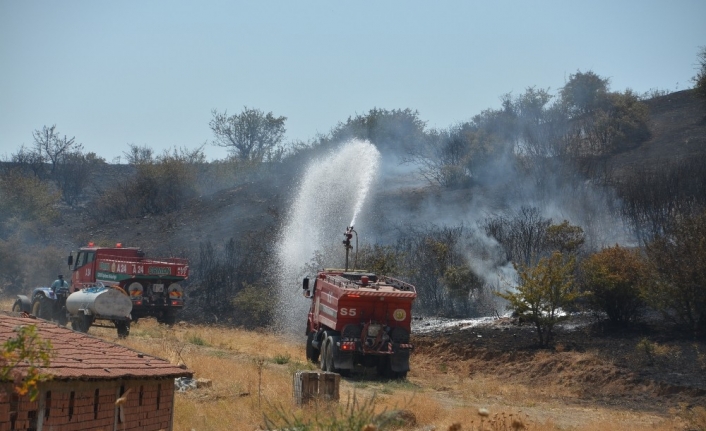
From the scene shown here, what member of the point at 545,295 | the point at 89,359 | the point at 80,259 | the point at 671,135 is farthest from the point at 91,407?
the point at 671,135

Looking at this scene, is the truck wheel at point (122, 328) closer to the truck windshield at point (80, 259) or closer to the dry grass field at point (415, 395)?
the dry grass field at point (415, 395)

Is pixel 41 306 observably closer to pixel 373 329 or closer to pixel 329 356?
pixel 329 356

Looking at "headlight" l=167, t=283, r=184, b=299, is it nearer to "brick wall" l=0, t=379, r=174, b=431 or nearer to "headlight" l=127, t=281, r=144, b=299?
"headlight" l=127, t=281, r=144, b=299

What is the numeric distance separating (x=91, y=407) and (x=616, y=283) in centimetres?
1994

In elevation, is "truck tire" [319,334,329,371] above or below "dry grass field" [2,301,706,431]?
above

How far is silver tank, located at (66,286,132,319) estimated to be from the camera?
88.8ft

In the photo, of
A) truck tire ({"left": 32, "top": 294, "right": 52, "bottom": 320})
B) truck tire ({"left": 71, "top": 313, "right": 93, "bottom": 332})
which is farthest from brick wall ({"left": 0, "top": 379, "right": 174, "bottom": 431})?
truck tire ({"left": 32, "top": 294, "right": 52, "bottom": 320})

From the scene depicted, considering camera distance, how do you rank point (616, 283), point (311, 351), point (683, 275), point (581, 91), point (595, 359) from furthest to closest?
point (581, 91)
point (616, 283)
point (311, 351)
point (683, 275)
point (595, 359)

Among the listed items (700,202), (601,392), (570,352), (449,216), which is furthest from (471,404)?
(449,216)

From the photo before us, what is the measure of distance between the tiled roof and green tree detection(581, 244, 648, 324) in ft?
56.3

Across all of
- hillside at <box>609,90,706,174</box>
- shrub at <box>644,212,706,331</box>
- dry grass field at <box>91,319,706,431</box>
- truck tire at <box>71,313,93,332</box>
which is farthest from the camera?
hillside at <box>609,90,706,174</box>

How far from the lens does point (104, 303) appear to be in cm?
2712

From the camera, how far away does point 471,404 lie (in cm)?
1983

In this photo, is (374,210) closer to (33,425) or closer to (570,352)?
(570,352)
